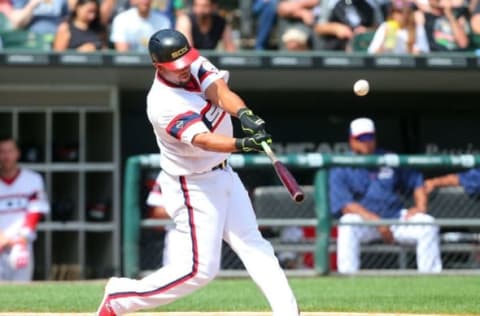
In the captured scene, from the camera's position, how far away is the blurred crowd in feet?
34.9

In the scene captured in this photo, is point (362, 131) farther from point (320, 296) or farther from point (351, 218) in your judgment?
point (320, 296)

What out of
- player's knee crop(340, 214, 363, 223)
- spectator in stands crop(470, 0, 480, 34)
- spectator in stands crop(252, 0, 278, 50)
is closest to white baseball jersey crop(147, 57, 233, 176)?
player's knee crop(340, 214, 363, 223)

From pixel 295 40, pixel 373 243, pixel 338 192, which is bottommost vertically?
pixel 373 243

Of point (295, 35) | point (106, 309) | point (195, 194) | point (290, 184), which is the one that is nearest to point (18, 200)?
point (295, 35)

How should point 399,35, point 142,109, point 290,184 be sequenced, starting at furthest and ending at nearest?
point 142,109 < point 399,35 < point 290,184

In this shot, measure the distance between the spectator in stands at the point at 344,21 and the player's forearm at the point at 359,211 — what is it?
6.29 ft

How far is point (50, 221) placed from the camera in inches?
442

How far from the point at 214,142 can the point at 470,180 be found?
5.25 m

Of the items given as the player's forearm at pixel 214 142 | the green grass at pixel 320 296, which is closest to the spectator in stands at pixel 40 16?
the green grass at pixel 320 296

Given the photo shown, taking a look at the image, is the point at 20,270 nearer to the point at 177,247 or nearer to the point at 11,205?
the point at 11,205

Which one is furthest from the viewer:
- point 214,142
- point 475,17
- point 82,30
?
point 475,17

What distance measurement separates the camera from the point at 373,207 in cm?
976

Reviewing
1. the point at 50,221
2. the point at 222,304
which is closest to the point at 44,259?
the point at 50,221

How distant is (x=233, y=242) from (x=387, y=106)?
6.89 metres
